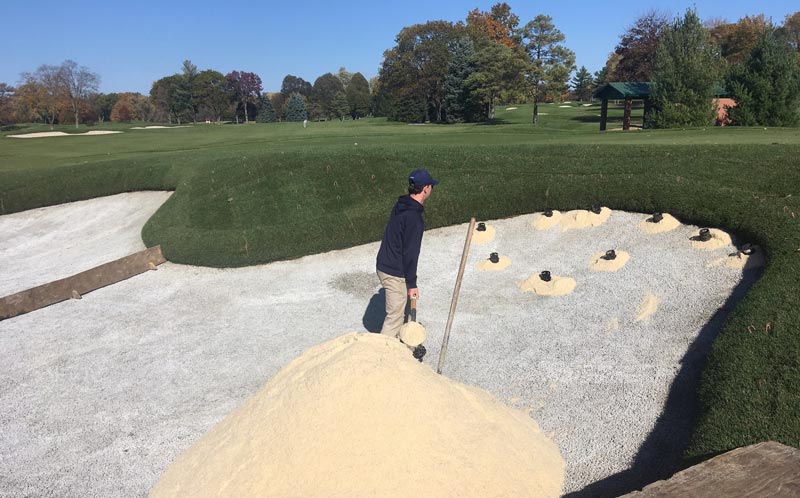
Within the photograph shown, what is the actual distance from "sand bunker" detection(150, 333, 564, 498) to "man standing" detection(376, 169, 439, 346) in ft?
6.07

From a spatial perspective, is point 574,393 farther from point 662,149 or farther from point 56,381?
point 662,149

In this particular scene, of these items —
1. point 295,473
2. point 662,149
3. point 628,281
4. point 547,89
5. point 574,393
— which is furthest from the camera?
point 547,89

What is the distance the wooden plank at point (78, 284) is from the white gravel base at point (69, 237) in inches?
76.4

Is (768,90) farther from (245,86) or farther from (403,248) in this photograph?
(245,86)

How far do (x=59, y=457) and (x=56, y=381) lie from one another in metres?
2.47

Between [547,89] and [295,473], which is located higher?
[547,89]

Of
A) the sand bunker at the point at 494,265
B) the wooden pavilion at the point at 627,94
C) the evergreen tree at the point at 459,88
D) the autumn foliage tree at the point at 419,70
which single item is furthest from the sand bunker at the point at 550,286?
the autumn foliage tree at the point at 419,70

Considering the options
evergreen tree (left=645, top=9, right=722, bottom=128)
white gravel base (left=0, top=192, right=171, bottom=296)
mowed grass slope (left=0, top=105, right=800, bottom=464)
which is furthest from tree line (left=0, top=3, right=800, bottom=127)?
white gravel base (left=0, top=192, right=171, bottom=296)

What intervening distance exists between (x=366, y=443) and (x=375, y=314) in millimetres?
5609

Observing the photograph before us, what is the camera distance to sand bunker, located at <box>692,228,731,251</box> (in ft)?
32.2

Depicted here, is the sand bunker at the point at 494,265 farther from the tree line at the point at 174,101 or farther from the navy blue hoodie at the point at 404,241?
the tree line at the point at 174,101

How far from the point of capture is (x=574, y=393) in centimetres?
686

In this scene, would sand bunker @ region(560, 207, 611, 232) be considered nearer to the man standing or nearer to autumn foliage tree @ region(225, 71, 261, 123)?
the man standing

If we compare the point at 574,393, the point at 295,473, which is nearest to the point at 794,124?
the point at 574,393
